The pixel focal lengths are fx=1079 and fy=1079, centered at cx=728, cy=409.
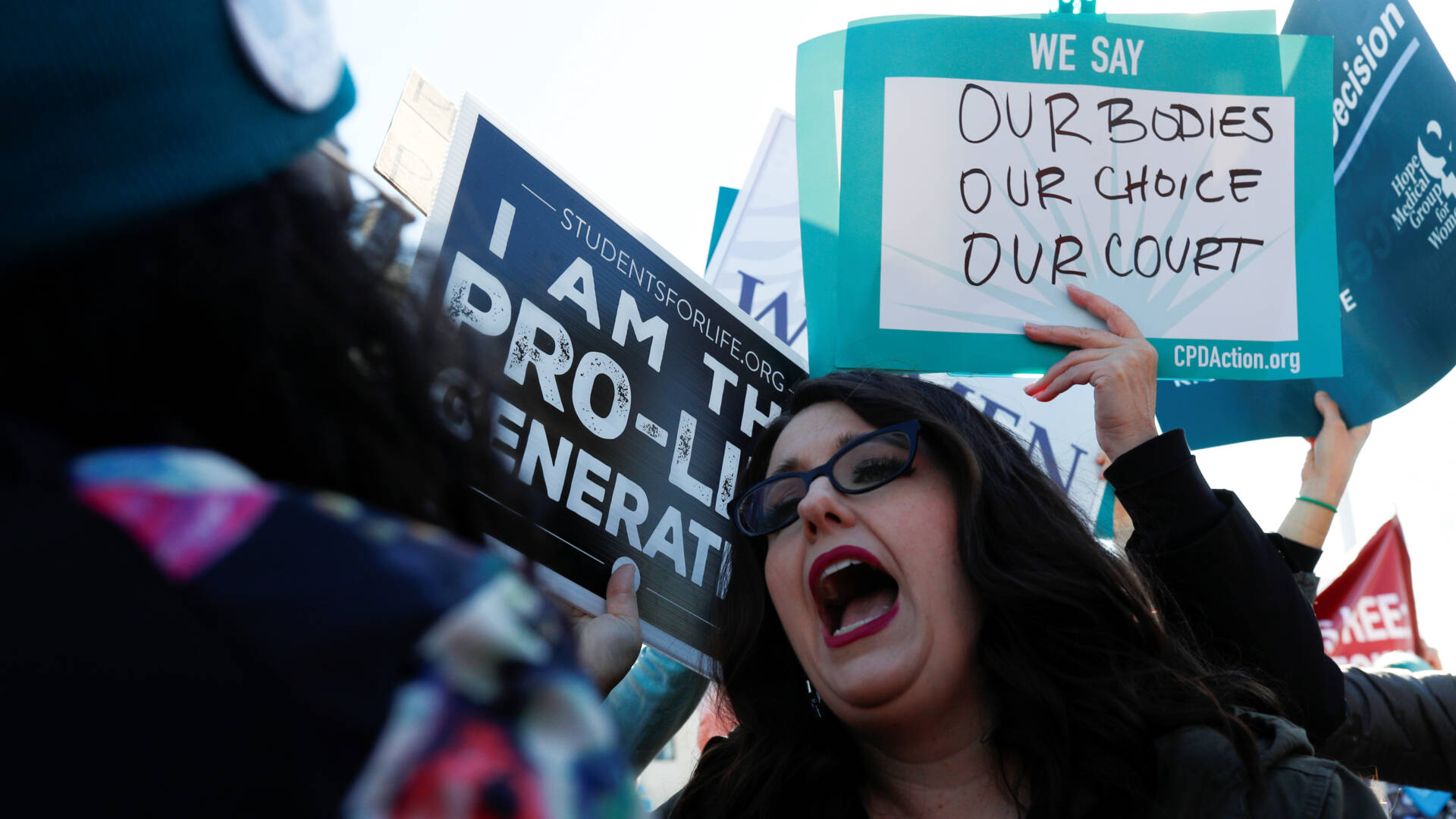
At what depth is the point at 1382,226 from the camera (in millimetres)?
2838

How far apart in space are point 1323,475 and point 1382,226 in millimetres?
697

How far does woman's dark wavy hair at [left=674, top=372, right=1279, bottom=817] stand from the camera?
5.64ft

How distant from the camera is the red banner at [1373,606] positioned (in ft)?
14.6

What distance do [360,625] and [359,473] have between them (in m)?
0.14

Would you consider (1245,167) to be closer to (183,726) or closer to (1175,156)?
(1175,156)

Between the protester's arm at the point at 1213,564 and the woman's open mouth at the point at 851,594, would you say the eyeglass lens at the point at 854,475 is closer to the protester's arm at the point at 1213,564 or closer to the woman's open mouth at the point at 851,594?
the woman's open mouth at the point at 851,594

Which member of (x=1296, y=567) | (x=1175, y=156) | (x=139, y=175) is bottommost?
(x=139, y=175)

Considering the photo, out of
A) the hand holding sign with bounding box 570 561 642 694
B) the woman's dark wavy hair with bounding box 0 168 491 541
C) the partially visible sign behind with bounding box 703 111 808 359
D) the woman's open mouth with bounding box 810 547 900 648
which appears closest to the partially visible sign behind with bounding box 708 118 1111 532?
the partially visible sign behind with bounding box 703 111 808 359

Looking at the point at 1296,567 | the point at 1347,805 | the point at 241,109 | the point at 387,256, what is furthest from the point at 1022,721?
the point at 241,109

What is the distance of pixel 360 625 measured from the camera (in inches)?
17.6

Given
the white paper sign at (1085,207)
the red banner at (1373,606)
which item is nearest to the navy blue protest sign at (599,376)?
the white paper sign at (1085,207)

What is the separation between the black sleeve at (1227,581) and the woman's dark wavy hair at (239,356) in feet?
5.69

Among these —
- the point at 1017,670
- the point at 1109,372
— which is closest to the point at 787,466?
the point at 1017,670

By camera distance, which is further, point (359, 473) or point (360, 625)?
point (359, 473)
